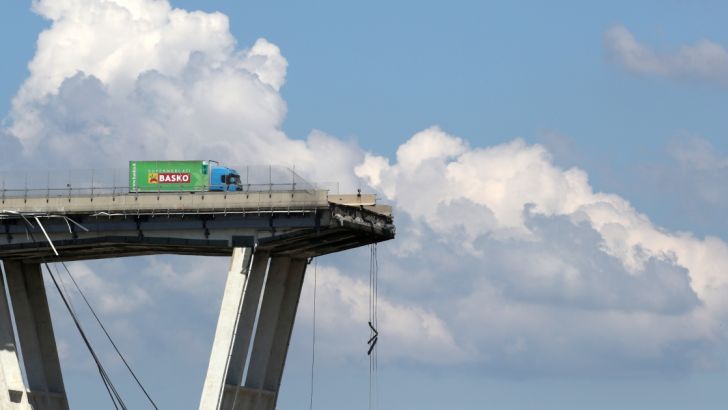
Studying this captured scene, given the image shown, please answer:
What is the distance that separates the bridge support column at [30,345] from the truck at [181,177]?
1522 cm

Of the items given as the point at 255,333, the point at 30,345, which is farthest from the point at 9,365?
the point at 255,333

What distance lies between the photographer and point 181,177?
128375 millimetres

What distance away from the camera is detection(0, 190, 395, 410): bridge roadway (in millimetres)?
126188

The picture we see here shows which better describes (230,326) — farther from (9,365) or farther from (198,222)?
(9,365)

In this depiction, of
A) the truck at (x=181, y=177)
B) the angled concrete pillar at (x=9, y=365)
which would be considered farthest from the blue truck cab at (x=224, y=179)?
the angled concrete pillar at (x=9, y=365)

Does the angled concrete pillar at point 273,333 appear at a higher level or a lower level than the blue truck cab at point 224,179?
lower

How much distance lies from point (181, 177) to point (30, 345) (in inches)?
813

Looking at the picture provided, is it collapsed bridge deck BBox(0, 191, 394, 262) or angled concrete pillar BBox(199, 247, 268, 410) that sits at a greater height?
collapsed bridge deck BBox(0, 191, 394, 262)

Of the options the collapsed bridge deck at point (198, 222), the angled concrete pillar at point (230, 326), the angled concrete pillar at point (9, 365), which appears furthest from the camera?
the angled concrete pillar at point (9, 365)

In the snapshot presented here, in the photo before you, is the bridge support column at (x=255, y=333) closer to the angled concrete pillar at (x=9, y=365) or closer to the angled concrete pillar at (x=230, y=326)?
the angled concrete pillar at (x=230, y=326)

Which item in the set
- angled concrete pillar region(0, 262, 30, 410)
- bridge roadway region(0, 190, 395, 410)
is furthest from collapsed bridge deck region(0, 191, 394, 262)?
angled concrete pillar region(0, 262, 30, 410)

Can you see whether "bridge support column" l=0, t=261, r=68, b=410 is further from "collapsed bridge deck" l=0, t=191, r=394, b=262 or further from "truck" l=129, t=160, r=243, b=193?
"truck" l=129, t=160, r=243, b=193

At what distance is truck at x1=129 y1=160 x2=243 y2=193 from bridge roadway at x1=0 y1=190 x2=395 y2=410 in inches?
36.1

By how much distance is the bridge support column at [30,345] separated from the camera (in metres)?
135
